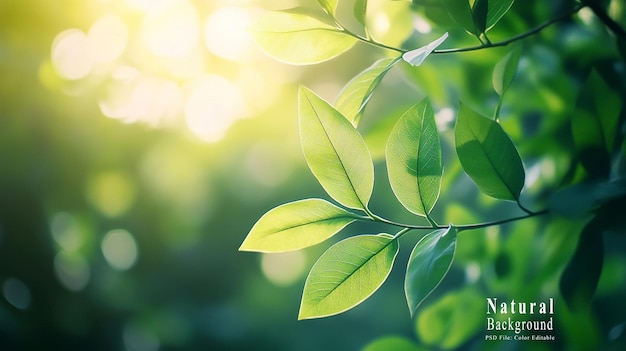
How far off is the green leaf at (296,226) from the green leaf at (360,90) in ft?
0.18

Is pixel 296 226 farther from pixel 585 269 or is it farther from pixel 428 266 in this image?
pixel 585 269

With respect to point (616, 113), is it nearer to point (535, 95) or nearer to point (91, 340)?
point (535, 95)

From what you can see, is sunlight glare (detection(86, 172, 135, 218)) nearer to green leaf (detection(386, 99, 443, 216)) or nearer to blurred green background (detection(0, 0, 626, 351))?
blurred green background (detection(0, 0, 626, 351))

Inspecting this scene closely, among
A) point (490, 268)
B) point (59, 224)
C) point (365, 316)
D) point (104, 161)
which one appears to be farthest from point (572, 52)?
point (59, 224)

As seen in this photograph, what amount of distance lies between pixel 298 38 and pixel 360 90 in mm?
48

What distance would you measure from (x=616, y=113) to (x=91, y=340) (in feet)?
3.95

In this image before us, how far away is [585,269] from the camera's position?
0.32 m

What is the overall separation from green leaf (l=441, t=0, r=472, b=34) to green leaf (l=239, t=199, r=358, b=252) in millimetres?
125

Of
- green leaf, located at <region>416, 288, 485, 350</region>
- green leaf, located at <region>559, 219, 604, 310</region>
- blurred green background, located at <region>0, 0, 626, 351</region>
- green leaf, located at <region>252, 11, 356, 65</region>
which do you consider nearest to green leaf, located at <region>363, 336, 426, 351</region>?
green leaf, located at <region>416, 288, 485, 350</region>

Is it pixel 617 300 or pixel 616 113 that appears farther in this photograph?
pixel 617 300

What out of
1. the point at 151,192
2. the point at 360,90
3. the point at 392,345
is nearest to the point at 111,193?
the point at 151,192

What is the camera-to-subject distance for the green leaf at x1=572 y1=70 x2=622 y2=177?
32 centimetres

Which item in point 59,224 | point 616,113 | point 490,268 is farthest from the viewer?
point 59,224

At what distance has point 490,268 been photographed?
1.87 feet
